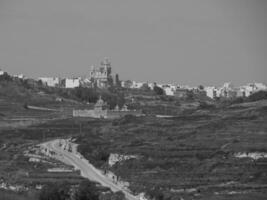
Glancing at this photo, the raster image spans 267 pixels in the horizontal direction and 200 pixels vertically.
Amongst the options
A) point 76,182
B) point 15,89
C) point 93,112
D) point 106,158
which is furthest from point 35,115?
point 76,182

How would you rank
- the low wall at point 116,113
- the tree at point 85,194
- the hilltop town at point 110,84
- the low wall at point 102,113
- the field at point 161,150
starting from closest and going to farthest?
the tree at point 85,194 → the field at point 161,150 → the low wall at point 102,113 → the low wall at point 116,113 → the hilltop town at point 110,84

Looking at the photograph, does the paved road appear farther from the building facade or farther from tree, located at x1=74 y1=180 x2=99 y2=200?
the building facade

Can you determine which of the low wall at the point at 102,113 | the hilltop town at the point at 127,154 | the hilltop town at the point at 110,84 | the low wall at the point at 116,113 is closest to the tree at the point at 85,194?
the hilltop town at the point at 127,154

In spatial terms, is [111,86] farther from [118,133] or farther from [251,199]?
[251,199]

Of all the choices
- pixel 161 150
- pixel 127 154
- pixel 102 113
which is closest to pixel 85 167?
pixel 127 154

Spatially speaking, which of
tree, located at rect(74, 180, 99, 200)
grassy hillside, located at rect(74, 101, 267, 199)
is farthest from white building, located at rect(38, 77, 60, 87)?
tree, located at rect(74, 180, 99, 200)

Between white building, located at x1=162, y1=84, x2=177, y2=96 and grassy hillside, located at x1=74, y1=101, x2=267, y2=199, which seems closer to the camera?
grassy hillside, located at x1=74, y1=101, x2=267, y2=199

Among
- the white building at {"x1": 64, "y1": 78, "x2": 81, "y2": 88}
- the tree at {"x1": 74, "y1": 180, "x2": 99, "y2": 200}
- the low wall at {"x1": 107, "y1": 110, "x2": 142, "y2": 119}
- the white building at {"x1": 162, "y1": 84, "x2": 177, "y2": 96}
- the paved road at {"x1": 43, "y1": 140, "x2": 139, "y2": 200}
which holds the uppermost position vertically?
the white building at {"x1": 64, "y1": 78, "x2": 81, "y2": 88}

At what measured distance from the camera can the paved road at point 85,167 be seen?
48.8 m

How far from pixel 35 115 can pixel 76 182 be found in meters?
60.6

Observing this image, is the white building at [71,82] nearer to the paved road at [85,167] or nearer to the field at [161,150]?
the field at [161,150]

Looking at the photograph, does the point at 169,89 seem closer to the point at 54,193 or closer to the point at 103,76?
the point at 103,76

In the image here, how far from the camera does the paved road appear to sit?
1923 inches

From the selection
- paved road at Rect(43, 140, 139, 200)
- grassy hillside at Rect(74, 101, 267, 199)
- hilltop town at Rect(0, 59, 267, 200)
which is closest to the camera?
hilltop town at Rect(0, 59, 267, 200)
